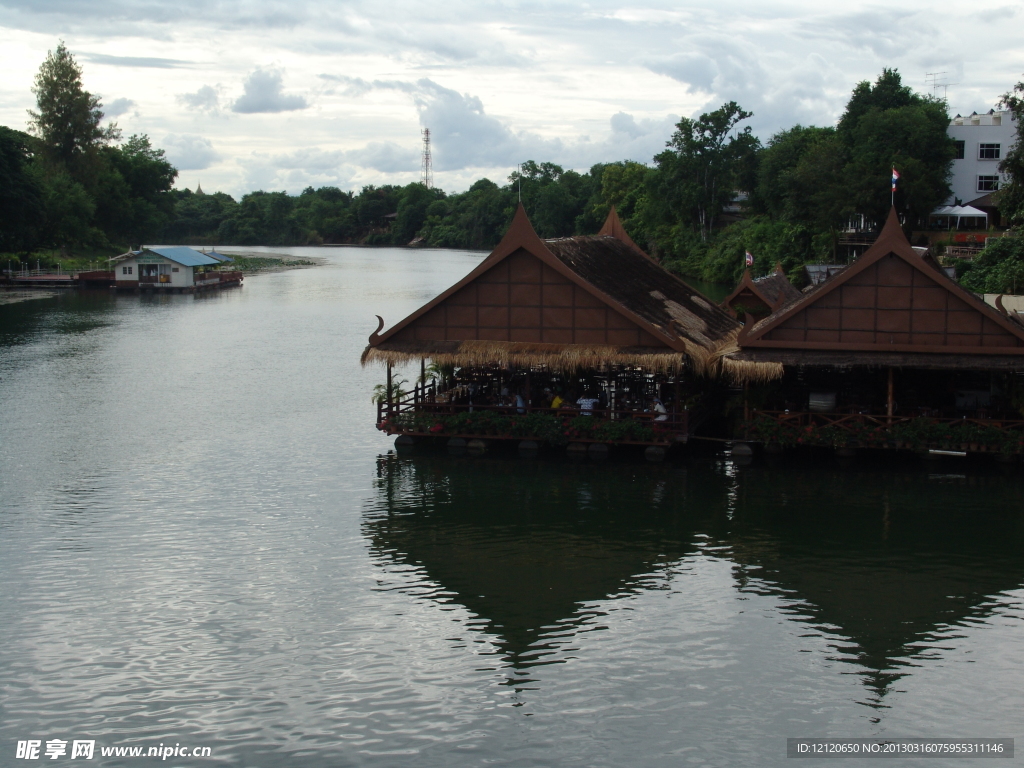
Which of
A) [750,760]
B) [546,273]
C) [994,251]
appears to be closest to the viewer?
[750,760]

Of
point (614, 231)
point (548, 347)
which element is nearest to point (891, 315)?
point (548, 347)

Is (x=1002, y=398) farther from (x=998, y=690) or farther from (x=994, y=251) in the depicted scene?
(x=994, y=251)

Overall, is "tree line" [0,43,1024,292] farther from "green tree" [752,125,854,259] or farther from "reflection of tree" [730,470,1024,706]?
"reflection of tree" [730,470,1024,706]

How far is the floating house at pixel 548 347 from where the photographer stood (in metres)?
23.7

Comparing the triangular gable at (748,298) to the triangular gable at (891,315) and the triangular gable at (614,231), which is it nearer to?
the triangular gable at (614,231)

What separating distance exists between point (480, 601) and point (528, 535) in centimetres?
354

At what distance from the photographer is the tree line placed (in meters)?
63.1

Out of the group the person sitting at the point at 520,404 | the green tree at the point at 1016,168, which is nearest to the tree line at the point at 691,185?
the green tree at the point at 1016,168

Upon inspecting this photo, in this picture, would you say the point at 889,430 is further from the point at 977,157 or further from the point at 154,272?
the point at 154,272

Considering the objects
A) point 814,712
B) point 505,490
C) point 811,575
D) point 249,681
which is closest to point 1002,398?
point 811,575

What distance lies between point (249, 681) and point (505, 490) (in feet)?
32.2

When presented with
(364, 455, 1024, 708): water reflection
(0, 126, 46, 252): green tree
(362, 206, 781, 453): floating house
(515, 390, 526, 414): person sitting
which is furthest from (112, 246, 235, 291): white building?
(364, 455, 1024, 708): water reflection

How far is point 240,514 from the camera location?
66.8 feet

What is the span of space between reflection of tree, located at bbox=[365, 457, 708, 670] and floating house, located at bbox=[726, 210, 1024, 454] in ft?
10.8
